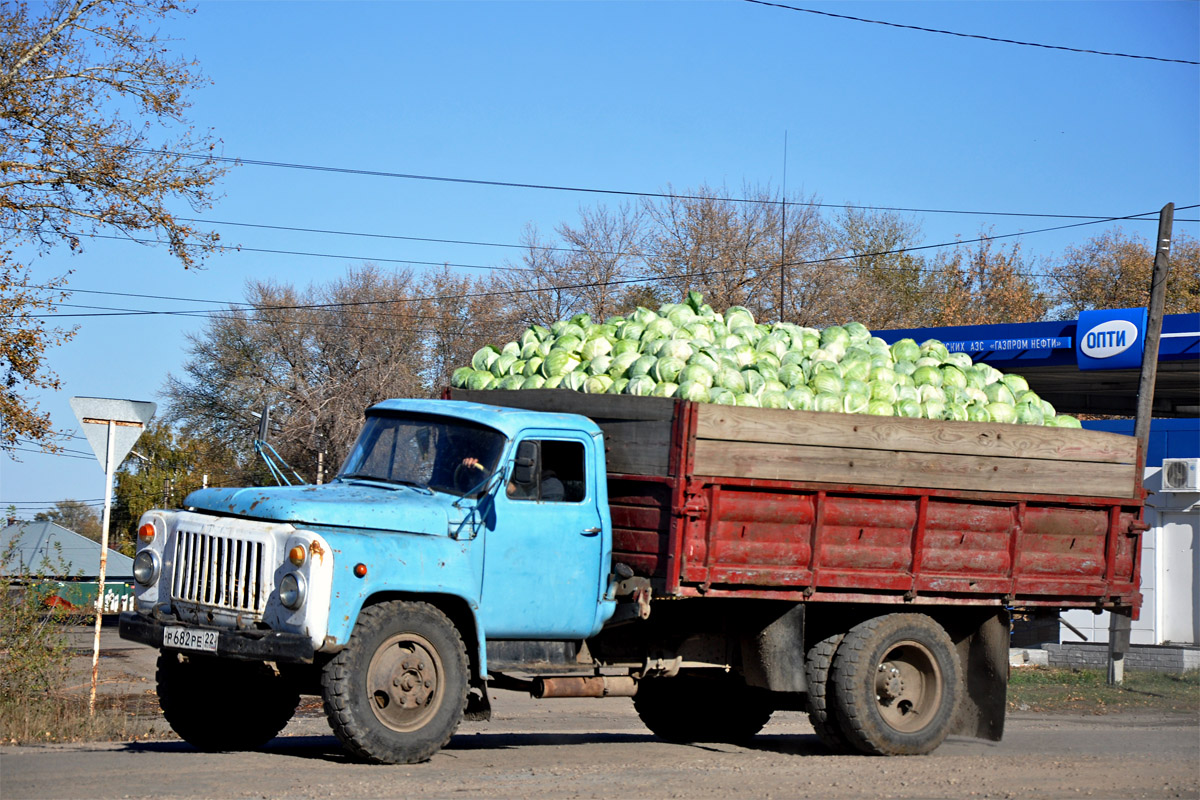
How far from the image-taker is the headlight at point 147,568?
7730mm

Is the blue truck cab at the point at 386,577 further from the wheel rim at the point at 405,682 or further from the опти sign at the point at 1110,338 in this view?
the опти sign at the point at 1110,338

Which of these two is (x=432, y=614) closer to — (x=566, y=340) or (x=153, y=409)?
(x=566, y=340)

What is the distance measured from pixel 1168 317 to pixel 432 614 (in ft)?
61.4

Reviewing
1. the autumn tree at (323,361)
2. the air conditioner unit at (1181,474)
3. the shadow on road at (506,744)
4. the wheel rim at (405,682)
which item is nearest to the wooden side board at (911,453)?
the wheel rim at (405,682)

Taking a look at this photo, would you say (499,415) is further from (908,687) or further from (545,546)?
(908,687)

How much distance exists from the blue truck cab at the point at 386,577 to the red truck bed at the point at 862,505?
0.40 m

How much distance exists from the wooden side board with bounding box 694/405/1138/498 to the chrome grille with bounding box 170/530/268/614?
278 centimetres

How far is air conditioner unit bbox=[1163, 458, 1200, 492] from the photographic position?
67.8ft

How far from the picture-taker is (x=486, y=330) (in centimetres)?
5050

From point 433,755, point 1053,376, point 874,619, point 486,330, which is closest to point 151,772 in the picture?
point 433,755

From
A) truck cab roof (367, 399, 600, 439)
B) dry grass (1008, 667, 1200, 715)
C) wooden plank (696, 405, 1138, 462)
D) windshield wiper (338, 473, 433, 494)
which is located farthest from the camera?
dry grass (1008, 667, 1200, 715)

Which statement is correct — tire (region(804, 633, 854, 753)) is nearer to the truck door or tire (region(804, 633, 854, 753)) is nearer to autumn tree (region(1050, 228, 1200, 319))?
the truck door

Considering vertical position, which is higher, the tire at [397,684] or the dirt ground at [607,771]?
the tire at [397,684]

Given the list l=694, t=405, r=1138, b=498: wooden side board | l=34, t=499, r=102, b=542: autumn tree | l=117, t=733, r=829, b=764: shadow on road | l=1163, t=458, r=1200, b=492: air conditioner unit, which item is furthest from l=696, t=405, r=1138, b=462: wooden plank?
l=34, t=499, r=102, b=542: autumn tree
